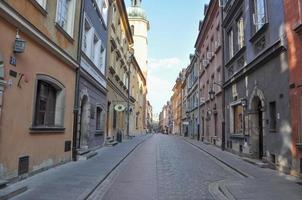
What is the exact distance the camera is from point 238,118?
1941 centimetres

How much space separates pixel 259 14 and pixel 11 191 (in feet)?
40.7

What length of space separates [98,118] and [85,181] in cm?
1269

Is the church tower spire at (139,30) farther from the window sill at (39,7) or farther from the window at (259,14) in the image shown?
the window sill at (39,7)

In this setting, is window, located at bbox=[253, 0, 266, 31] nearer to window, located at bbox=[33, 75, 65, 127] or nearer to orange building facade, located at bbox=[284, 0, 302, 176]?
orange building facade, located at bbox=[284, 0, 302, 176]

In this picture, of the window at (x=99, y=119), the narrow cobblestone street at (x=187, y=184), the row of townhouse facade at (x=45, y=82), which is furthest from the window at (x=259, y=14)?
the window at (x=99, y=119)

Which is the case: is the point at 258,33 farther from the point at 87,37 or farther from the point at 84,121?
the point at 84,121

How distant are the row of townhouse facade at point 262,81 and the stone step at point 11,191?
791cm

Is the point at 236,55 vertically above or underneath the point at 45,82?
above

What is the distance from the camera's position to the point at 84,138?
55.3 feet

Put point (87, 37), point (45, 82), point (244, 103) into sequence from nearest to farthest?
point (45, 82) → point (244, 103) → point (87, 37)

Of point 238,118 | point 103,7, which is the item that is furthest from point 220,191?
point 103,7

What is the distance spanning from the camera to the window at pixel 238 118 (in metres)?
18.6

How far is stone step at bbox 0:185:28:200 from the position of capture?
6875mm

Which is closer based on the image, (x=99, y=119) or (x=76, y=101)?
(x=76, y=101)
